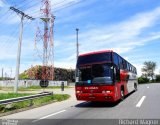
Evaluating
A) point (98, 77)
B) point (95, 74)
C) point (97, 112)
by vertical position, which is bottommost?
point (97, 112)

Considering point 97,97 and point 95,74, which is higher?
point 95,74

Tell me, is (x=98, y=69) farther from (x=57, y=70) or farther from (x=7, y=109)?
(x=57, y=70)

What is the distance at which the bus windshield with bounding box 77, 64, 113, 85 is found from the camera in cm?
1617

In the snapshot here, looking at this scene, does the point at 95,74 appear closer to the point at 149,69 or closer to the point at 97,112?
the point at 97,112

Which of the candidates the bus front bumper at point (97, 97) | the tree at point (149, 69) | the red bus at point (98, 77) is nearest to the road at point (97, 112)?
the bus front bumper at point (97, 97)

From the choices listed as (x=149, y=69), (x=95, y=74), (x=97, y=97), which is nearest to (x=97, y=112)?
(x=97, y=97)

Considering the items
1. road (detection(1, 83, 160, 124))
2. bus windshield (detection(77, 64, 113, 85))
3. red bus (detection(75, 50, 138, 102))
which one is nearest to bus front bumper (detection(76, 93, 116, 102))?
red bus (detection(75, 50, 138, 102))

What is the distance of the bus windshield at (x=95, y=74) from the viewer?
637 inches

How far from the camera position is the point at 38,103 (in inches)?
765

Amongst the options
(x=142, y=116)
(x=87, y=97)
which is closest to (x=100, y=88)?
(x=87, y=97)

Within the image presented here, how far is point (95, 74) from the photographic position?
16.5 meters

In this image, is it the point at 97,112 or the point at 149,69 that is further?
the point at 149,69

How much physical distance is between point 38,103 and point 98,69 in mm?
5394

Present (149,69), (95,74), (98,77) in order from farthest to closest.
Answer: (149,69), (95,74), (98,77)
